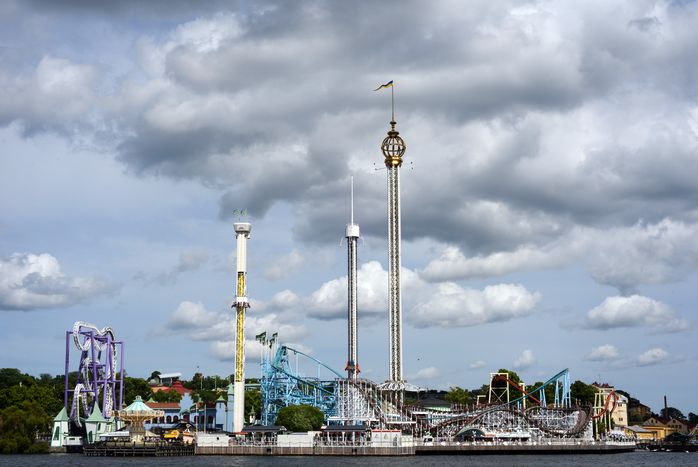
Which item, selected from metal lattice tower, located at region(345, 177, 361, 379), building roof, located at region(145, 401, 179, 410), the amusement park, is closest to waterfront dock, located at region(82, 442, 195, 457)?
the amusement park

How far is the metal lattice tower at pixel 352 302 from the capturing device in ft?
500

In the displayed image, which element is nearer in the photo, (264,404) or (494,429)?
(494,429)

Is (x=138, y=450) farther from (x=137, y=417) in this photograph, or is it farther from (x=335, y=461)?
(x=335, y=461)

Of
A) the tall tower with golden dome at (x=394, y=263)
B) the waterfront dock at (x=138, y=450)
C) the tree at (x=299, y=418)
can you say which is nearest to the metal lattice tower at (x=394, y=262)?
the tall tower with golden dome at (x=394, y=263)

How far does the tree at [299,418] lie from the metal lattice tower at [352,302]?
17464 millimetres

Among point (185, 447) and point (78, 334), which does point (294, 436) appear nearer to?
point (185, 447)

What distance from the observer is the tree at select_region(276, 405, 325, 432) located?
132 metres

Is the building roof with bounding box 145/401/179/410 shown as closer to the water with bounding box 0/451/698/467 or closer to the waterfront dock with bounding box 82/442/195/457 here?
the waterfront dock with bounding box 82/442/195/457

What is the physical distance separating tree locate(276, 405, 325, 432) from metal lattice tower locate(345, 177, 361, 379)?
17.5 m

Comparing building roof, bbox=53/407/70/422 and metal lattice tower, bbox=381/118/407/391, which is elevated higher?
metal lattice tower, bbox=381/118/407/391

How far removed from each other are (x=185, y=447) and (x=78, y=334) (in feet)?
102

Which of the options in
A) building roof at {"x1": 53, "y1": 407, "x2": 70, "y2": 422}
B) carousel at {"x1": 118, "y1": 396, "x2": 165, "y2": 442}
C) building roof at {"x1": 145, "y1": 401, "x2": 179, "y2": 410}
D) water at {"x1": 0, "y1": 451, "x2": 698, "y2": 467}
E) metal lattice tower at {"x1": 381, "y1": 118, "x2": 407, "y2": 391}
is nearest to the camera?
water at {"x1": 0, "y1": 451, "x2": 698, "y2": 467}

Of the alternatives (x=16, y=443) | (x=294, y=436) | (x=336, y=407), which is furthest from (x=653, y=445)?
(x=16, y=443)

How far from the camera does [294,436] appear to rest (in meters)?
124
